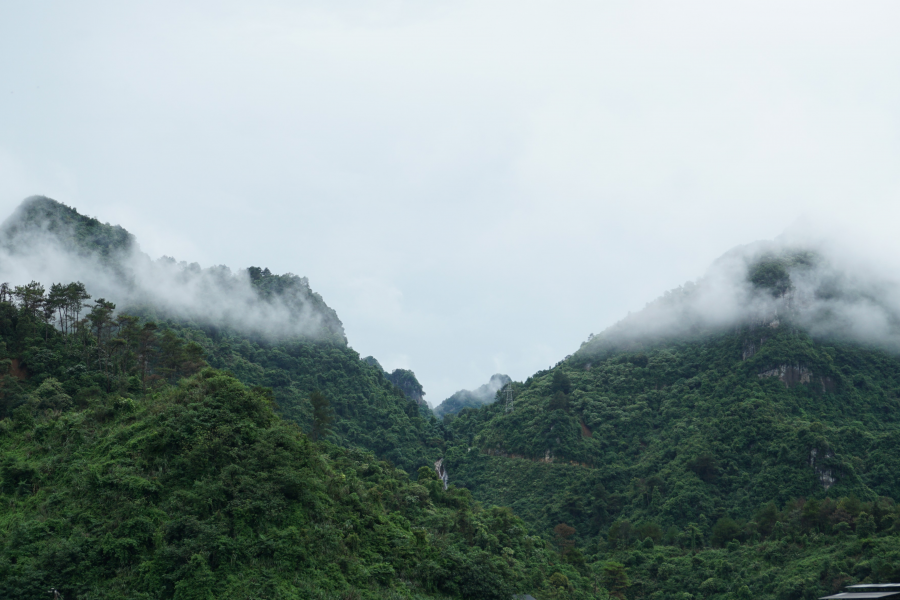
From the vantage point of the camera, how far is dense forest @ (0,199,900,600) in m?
30.6

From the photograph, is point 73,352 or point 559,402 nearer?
point 73,352

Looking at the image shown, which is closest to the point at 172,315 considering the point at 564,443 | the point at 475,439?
the point at 475,439

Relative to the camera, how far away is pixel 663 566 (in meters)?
58.8

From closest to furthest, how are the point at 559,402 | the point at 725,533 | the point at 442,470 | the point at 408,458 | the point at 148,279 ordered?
1. the point at 725,533
2. the point at 408,458
3. the point at 442,470
4. the point at 148,279
5. the point at 559,402

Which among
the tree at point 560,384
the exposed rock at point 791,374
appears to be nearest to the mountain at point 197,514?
the tree at point 560,384

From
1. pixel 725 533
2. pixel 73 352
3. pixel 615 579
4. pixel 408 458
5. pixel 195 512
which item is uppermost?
pixel 73 352

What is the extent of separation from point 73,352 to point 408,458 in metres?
44.3

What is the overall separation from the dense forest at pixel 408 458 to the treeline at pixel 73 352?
0.66ft

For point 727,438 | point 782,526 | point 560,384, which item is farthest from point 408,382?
point 782,526

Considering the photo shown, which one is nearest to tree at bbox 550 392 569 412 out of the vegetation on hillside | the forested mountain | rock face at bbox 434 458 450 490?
rock face at bbox 434 458 450 490

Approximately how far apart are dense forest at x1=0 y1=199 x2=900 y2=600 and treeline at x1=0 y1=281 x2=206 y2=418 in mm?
202

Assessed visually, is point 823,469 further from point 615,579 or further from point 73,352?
point 73,352

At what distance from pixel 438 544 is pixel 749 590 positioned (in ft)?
87.8

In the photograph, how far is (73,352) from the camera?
48.6m
